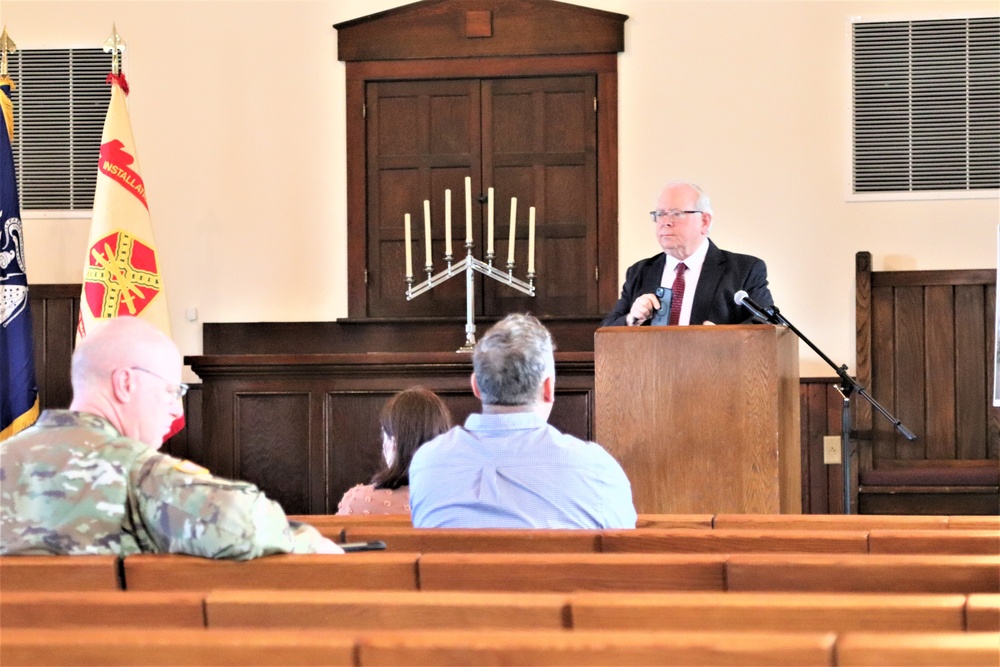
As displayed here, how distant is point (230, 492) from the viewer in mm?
1947

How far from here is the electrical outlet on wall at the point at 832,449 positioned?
6426 mm

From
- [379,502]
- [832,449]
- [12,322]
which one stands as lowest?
[832,449]

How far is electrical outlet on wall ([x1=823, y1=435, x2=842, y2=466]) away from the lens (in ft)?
21.1

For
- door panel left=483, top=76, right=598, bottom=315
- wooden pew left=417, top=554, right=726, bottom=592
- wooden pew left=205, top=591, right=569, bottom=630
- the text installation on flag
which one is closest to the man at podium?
door panel left=483, top=76, right=598, bottom=315

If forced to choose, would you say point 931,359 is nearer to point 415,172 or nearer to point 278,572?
point 415,172

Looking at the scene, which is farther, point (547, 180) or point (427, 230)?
point (547, 180)

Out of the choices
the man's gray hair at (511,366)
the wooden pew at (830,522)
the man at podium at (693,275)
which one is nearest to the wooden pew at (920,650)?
the wooden pew at (830,522)

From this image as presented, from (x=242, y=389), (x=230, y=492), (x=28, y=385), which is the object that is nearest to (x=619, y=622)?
(x=230, y=492)

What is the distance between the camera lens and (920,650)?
1302 mm

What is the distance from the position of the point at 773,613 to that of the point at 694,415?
2188 mm

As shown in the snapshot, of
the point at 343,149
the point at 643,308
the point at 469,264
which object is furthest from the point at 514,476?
the point at 343,149

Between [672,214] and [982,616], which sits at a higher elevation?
[672,214]

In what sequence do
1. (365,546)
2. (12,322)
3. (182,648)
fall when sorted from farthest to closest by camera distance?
(12,322), (365,546), (182,648)

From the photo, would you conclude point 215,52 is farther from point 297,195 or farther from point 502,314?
point 502,314
